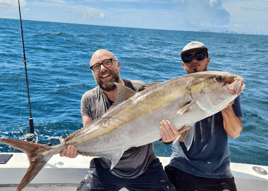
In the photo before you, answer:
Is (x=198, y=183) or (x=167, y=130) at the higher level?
(x=167, y=130)

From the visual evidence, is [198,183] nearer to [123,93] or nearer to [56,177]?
[123,93]

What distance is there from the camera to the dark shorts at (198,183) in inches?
104

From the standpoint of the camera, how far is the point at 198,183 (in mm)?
2711

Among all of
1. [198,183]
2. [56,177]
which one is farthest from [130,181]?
[56,177]

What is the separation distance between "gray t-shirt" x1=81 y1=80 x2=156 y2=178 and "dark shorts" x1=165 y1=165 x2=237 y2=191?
1.31 feet

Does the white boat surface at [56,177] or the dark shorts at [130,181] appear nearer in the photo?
the dark shorts at [130,181]

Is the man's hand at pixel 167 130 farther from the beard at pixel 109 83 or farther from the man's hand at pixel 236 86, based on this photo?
the beard at pixel 109 83

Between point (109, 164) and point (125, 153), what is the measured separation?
26cm

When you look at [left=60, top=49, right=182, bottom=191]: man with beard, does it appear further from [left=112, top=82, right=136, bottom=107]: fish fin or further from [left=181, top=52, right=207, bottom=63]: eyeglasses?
[left=181, top=52, right=207, bottom=63]: eyeglasses

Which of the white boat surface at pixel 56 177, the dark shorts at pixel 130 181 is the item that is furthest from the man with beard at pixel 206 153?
the white boat surface at pixel 56 177

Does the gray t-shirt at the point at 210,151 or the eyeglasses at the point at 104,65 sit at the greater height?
the eyeglasses at the point at 104,65

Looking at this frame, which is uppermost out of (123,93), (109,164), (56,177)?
(123,93)

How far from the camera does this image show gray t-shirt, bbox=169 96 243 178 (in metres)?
2.72

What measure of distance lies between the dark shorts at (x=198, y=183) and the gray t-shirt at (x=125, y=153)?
40cm
